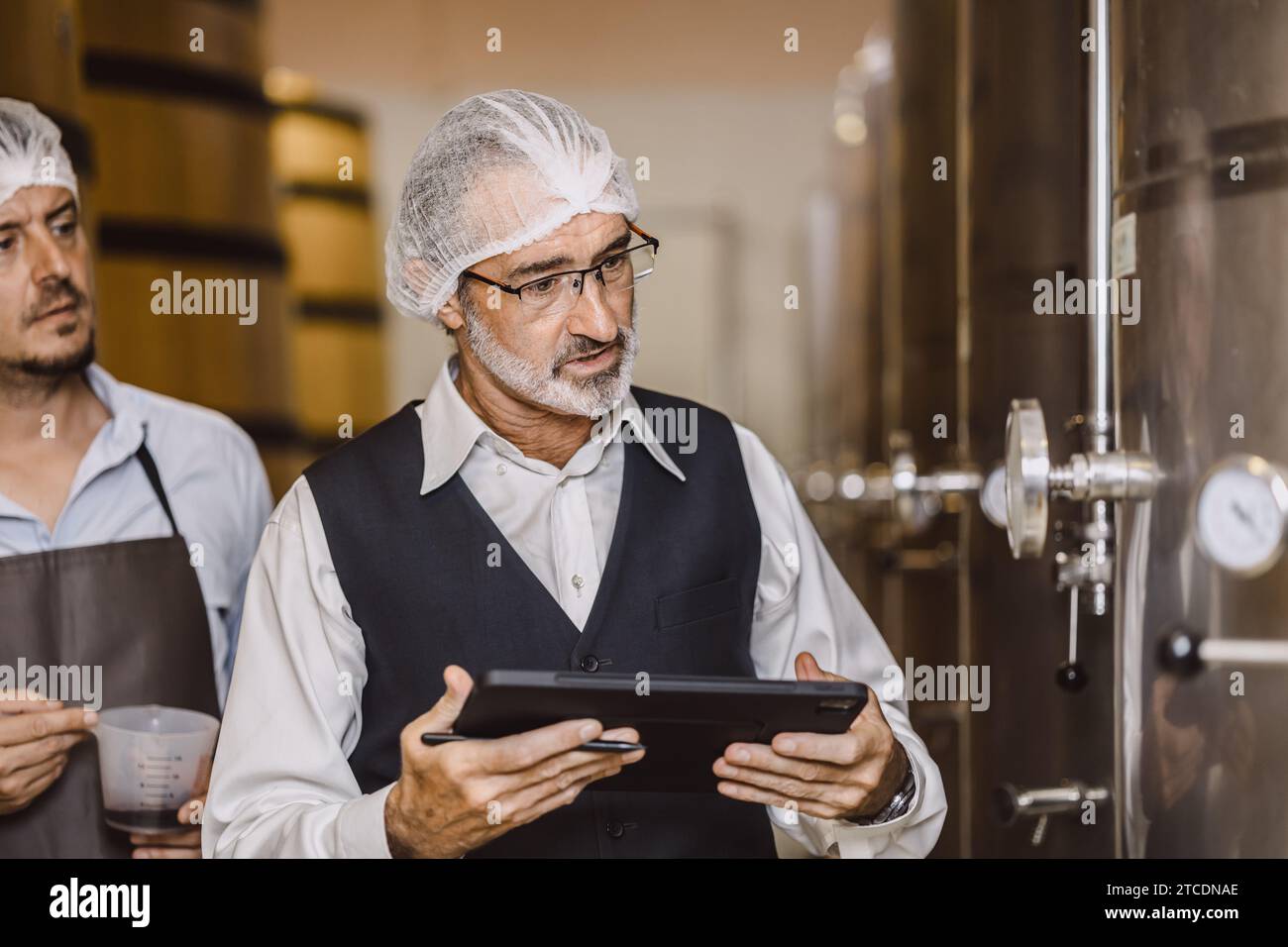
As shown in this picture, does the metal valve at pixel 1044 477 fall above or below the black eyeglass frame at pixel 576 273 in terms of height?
below

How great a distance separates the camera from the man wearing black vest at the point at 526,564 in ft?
5.21

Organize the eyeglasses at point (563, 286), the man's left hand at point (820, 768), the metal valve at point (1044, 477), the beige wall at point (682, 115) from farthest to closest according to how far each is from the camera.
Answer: the beige wall at point (682, 115)
the eyeglasses at point (563, 286)
the metal valve at point (1044, 477)
the man's left hand at point (820, 768)

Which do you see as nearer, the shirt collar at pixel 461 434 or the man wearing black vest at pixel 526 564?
the man wearing black vest at pixel 526 564

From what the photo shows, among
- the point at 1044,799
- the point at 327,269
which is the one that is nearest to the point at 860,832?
the point at 1044,799

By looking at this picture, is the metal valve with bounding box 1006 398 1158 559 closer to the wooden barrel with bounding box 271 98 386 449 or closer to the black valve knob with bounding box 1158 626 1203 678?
the black valve knob with bounding box 1158 626 1203 678

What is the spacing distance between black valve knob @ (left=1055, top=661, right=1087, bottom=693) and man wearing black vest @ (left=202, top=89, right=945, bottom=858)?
251 mm

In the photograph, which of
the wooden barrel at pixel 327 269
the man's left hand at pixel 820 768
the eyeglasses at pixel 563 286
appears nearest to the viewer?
the man's left hand at pixel 820 768

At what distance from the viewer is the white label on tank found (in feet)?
5.27

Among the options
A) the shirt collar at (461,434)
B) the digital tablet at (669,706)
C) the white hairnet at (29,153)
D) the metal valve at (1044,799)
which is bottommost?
the metal valve at (1044,799)

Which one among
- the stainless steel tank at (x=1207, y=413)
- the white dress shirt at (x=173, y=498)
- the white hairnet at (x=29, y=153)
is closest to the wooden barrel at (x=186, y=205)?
the white dress shirt at (x=173, y=498)

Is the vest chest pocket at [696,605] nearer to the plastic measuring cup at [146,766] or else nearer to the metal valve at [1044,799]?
the metal valve at [1044,799]

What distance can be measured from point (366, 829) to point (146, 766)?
0.58m

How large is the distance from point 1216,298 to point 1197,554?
11.4 inches
